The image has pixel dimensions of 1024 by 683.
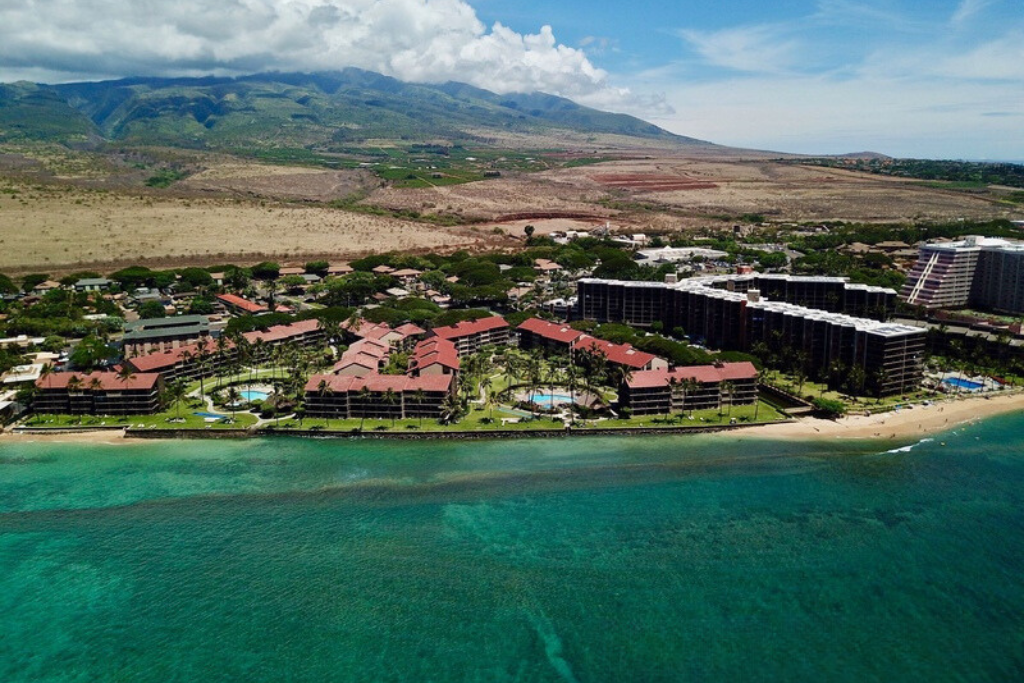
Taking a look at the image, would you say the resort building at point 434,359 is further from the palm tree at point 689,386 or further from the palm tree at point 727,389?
the palm tree at point 727,389

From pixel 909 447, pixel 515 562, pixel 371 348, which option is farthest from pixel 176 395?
pixel 909 447

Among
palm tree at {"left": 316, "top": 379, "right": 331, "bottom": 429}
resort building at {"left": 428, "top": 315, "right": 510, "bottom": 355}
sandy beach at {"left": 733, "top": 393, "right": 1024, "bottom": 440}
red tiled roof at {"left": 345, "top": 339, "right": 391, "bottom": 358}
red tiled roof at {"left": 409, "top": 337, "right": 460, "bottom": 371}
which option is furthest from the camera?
resort building at {"left": 428, "top": 315, "right": 510, "bottom": 355}

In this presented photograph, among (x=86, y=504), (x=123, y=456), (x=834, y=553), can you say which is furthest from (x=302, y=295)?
(x=834, y=553)

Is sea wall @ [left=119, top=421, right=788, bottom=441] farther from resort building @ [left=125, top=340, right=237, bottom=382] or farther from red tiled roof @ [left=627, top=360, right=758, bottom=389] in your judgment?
resort building @ [left=125, top=340, right=237, bottom=382]

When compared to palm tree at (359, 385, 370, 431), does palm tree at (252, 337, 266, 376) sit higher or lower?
Answer: higher

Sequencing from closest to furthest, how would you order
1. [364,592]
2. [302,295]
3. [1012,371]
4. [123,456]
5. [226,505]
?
[364,592], [226,505], [123,456], [1012,371], [302,295]

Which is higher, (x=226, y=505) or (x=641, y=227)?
(x=641, y=227)

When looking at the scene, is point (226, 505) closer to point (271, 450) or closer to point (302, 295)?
point (271, 450)

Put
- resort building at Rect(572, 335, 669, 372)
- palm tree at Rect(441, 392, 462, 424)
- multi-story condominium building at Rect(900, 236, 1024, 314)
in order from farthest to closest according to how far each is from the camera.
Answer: multi-story condominium building at Rect(900, 236, 1024, 314)
resort building at Rect(572, 335, 669, 372)
palm tree at Rect(441, 392, 462, 424)

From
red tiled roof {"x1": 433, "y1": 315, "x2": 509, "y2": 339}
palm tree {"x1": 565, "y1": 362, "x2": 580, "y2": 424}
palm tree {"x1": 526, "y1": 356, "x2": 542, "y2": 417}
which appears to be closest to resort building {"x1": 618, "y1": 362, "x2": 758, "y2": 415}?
palm tree {"x1": 565, "y1": 362, "x2": 580, "y2": 424}
